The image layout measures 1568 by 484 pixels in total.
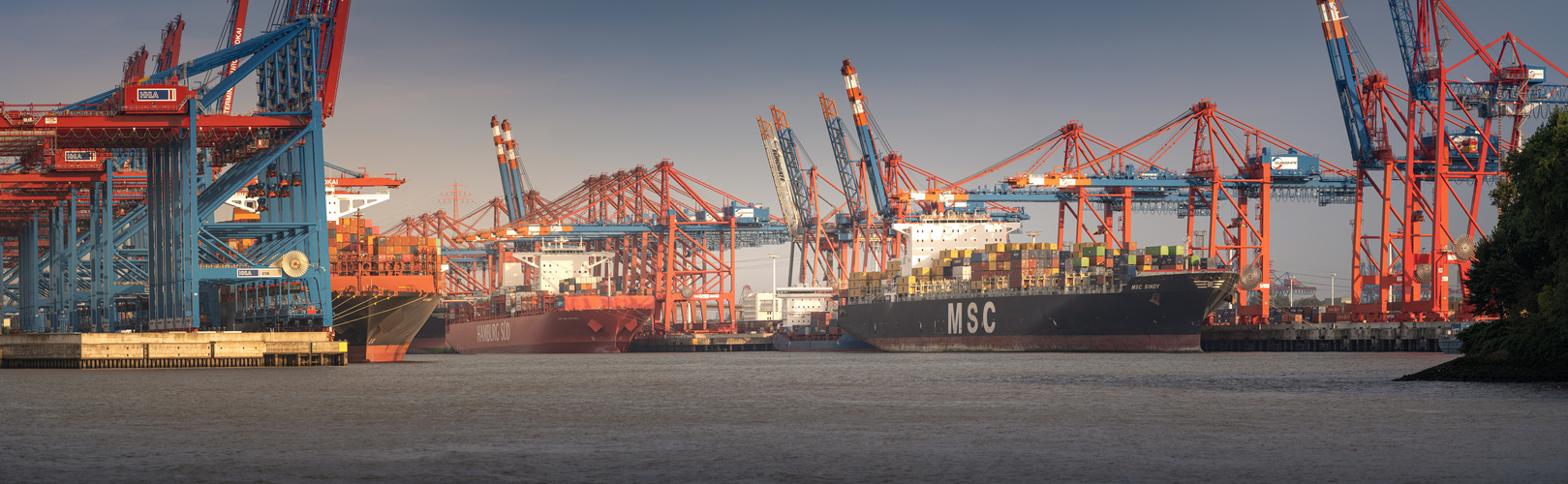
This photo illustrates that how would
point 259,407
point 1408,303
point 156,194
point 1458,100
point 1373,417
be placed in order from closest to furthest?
point 1373,417 → point 259,407 → point 156,194 → point 1458,100 → point 1408,303

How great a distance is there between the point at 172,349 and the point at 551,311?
51.5 m

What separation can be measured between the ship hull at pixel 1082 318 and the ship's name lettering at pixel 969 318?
0.05 m

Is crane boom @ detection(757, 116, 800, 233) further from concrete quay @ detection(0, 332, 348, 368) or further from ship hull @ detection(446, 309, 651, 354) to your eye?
concrete quay @ detection(0, 332, 348, 368)

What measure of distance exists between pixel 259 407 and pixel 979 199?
192 feet

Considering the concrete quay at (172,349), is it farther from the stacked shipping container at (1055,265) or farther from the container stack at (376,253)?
the stacked shipping container at (1055,265)

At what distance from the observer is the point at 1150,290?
220ft

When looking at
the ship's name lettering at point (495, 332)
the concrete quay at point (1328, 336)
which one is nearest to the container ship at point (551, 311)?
the ship's name lettering at point (495, 332)

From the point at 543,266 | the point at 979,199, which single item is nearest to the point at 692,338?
the point at 543,266

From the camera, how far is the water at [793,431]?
17203mm

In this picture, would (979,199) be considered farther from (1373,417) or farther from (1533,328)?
(1373,417)

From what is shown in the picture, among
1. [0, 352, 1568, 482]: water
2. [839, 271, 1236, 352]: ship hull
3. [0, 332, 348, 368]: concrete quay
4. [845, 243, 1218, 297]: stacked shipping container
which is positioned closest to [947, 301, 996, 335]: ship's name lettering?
[839, 271, 1236, 352]: ship hull

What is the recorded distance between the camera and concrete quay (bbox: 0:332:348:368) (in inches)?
1790

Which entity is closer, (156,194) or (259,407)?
(259,407)

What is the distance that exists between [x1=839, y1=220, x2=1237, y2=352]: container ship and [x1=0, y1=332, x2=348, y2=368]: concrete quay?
3592 centimetres
